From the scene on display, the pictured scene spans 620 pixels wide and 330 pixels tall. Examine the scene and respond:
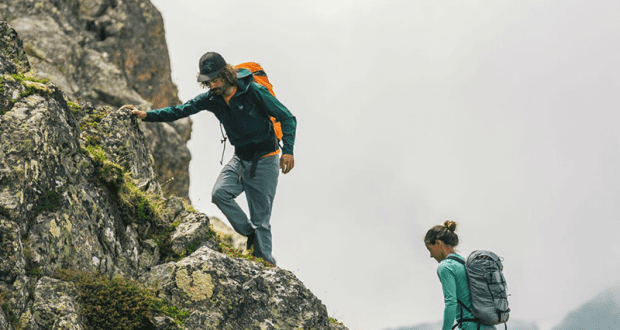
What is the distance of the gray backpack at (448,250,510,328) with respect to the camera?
910 centimetres

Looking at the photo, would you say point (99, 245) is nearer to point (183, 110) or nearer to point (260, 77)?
point (183, 110)

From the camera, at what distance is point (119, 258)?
38.3 feet

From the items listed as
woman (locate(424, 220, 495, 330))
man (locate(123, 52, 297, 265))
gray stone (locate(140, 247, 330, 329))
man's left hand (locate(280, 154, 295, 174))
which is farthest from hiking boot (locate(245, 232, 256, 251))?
woman (locate(424, 220, 495, 330))

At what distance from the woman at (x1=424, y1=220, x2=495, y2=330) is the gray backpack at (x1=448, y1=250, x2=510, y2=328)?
0.21 ft

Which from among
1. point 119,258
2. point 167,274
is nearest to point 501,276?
point 167,274

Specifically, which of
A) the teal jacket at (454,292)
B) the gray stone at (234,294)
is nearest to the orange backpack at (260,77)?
the gray stone at (234,294)

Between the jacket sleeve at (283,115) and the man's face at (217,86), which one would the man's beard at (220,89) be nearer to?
the man's face at (217,86)

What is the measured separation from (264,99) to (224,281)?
3.31 metres

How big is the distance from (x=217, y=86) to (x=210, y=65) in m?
0.40

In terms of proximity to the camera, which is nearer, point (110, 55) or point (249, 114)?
point (249, 114)

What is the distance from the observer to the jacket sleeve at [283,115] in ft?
41.0

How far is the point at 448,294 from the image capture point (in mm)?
8977

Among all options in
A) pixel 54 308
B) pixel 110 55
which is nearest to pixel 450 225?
pixel 54 308

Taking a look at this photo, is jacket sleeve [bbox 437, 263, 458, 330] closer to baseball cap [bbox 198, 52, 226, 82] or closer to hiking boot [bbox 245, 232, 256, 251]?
hiking boot [bbox 245, 232, 256, 251]
